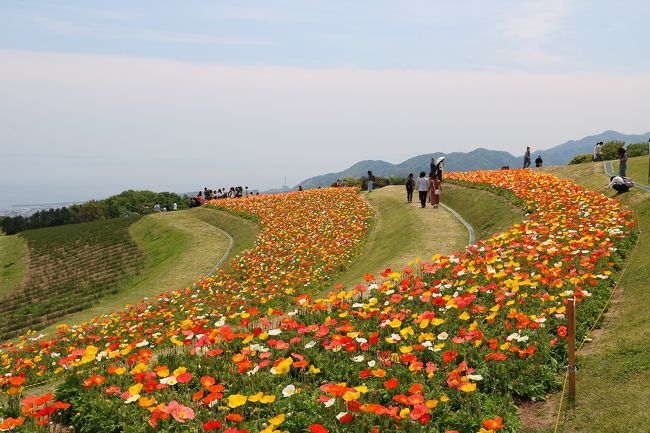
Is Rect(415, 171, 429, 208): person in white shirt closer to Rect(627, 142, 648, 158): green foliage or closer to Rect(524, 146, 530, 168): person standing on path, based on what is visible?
Rect(524, 146, 530, 168): person standing on path

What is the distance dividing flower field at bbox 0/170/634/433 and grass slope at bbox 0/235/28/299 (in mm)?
18920

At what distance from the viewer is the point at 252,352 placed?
641cm

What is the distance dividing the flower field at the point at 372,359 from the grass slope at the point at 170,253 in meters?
8.22

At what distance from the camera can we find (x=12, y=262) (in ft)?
117

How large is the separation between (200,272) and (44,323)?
23.5ft

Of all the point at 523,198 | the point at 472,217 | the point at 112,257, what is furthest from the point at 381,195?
the point at 112,257

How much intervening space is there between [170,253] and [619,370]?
2637 cm

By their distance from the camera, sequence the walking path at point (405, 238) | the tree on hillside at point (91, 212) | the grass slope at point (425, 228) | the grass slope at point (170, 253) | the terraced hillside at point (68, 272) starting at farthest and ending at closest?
1. the tree on hillside at point (91, 212)
2. the grass slope at point (170, 253)
3. the terraced hillside at point (68, 272)
4. the grass slope at point (425, 228)
5. the walking path at point (405, 238)

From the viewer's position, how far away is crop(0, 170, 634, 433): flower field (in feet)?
16.7

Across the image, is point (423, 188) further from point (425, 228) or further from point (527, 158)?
point (527, 158)

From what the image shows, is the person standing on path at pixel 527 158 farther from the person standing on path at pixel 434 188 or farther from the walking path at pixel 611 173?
the person standing on path at pixel 434 188

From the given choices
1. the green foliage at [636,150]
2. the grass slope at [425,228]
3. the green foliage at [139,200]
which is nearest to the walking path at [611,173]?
the grass slope at [425,228]

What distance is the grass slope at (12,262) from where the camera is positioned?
94.0 feet

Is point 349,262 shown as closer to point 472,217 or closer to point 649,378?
point 472,217
